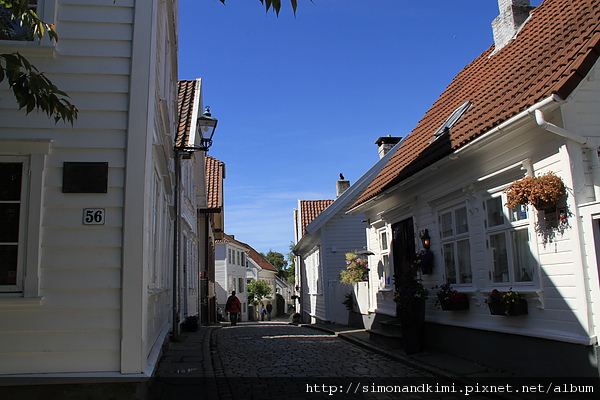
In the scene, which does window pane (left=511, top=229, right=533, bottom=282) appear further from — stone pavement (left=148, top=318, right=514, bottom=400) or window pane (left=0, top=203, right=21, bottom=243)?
window pane (left=0, top=203, right=21, bottom=243)

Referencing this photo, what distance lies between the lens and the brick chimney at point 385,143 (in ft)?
60.8

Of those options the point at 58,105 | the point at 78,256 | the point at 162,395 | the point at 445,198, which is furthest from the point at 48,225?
the point at 445,198

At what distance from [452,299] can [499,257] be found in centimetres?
127

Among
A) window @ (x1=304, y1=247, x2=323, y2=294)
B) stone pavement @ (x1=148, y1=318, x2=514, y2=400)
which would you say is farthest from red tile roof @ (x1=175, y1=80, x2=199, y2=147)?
window @ (x1=304, y1=247, x2=323, y2=294)

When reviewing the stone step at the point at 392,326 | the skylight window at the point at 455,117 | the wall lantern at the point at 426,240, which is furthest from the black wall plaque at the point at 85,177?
the stone step at the point at 392,326

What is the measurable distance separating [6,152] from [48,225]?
0.89 meters

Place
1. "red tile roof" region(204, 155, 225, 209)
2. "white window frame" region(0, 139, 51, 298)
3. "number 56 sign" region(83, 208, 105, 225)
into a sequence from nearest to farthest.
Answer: "white window frame" region(0, 139, 51, 298)
"number 56 sign" region(83, 208, 105, 225)
"red tile roof" region(204, 155, 225, 209)

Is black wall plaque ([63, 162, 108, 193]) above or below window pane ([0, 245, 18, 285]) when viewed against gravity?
above

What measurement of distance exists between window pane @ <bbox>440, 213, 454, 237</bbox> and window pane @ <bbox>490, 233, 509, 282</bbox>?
58.1 inches

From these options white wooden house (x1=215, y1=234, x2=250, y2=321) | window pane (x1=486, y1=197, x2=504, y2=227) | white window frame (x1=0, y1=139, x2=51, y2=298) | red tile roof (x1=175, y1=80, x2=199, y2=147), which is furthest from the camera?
white wooden house (x1=215, y1=234, x2=250, y2=321)

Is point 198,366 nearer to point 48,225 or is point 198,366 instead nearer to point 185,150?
point 48,225

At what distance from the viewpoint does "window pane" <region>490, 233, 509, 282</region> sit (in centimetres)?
766

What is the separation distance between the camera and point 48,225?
17.8ft

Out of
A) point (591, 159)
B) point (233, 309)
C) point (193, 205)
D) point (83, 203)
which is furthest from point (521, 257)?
point (233, 309)
